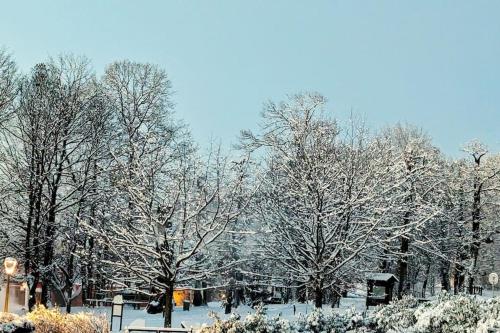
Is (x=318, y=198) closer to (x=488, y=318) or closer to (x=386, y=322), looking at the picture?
(x=386, y=322)

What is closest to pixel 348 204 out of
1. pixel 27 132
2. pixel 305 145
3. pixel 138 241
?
pixel 305 145

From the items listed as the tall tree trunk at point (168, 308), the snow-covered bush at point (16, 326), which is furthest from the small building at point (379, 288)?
the snow-covered bush at point (16, 326)

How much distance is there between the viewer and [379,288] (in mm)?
28609

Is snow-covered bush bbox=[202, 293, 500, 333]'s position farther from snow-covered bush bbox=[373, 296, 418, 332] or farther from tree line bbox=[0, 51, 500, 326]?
tree line bbox=[0, 51, 500, 326]

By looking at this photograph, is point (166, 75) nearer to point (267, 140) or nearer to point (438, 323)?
point (267, 140)

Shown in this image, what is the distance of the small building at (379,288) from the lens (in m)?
28.1

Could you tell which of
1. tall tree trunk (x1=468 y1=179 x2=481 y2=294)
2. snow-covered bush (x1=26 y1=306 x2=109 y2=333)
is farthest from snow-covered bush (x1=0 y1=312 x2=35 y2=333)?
tall tree trunk (x1=468 y1=179 x2=481 y2=294)

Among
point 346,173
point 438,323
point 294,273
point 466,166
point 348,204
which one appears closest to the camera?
point 438,323

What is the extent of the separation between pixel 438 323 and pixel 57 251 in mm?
25123

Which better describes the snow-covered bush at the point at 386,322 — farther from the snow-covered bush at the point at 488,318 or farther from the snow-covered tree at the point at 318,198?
the snow-covered tree at the point at 318,198

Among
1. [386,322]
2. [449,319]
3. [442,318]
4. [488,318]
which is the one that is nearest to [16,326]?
[386,322]

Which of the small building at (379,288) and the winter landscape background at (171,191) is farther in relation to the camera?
the small building at (379,288)

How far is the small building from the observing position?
28.1 m

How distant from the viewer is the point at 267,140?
25.8 metres
